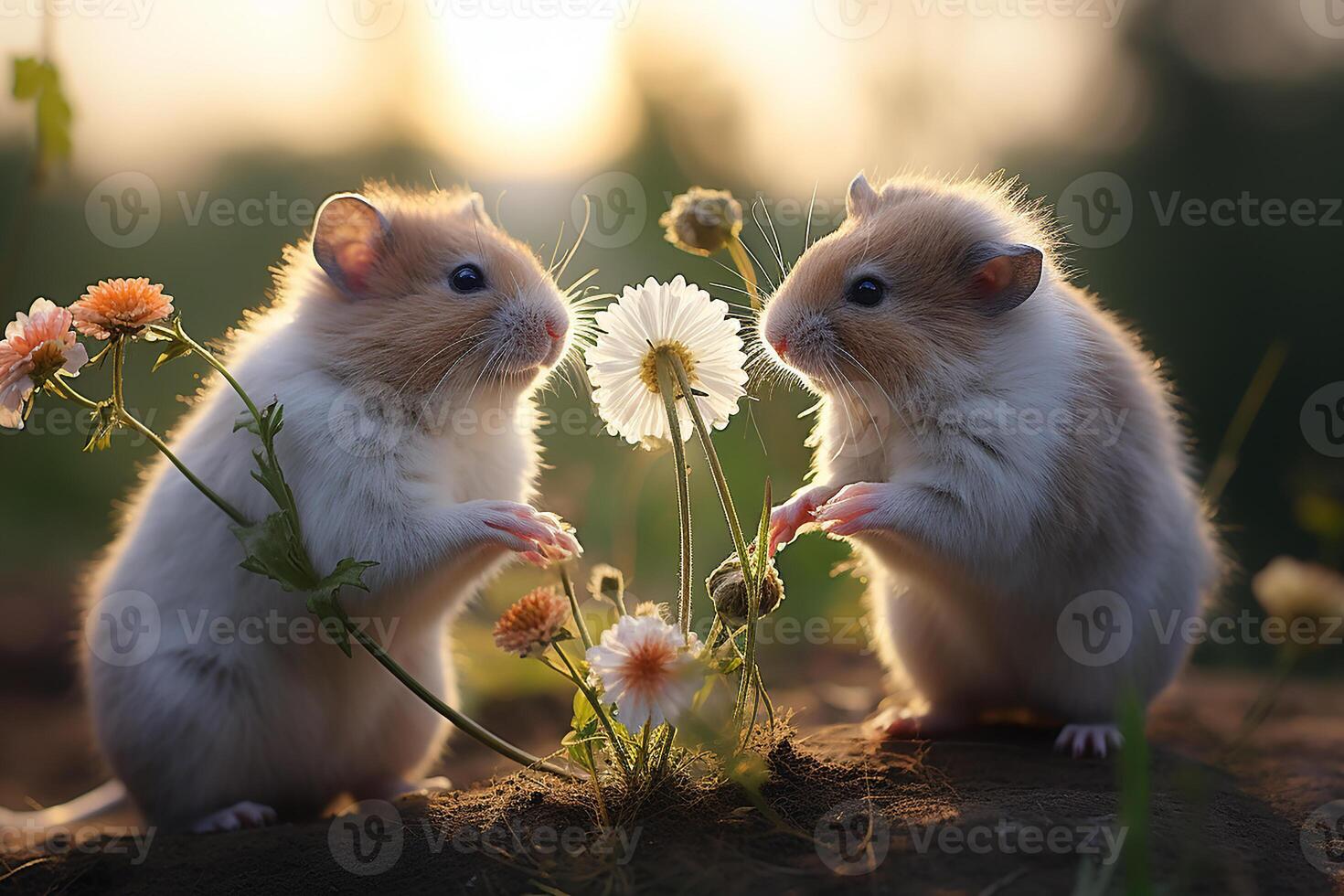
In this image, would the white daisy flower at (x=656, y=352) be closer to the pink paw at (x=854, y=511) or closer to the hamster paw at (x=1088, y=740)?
the pink paw at (x=854, y=511)

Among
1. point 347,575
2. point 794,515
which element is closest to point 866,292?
point 794,515

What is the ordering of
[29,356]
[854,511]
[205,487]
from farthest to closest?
[854,511] < [205,487] < [29,356]

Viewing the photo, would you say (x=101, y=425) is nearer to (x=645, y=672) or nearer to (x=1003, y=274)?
(x=645, y=672)

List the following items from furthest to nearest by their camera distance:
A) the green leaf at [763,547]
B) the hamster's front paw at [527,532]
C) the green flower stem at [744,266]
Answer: the green flower stem at [744,266] < the hamster's front paw at [527,532] < the green leaf at [763,547]

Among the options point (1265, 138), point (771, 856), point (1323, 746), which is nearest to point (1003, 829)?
point (771, 856)

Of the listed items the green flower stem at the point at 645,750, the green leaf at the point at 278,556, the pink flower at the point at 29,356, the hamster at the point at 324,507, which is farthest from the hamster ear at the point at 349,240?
the green flower stem at the point at 645,750

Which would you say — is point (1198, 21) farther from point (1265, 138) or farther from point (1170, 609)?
point (1170, 609)
